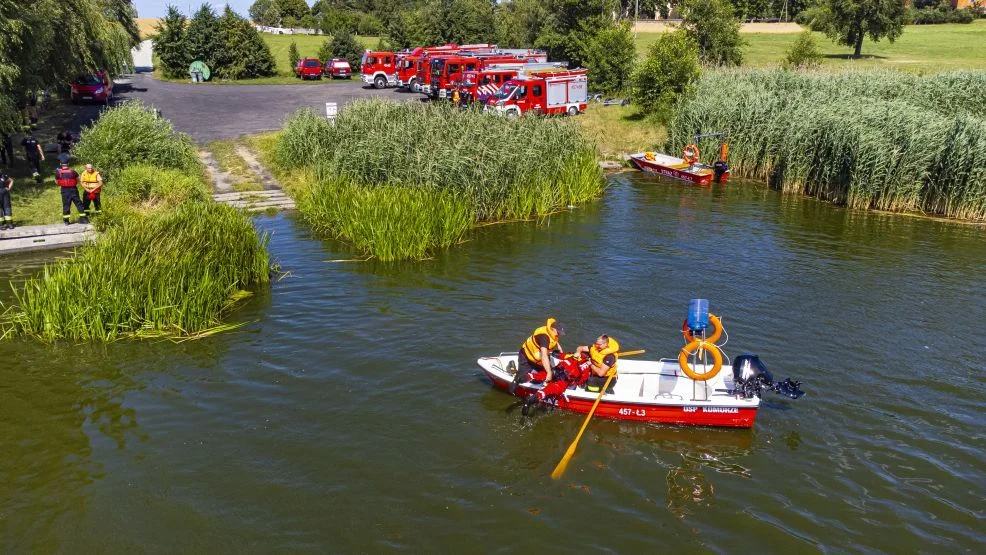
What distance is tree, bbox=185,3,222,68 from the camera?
2377 inches

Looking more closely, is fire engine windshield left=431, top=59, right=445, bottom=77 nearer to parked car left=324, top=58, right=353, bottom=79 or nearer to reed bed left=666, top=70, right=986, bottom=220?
reed bed left=666, top=70, right=986, bottom=220

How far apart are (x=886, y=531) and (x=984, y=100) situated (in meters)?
30.3

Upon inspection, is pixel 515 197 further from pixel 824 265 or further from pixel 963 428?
pixel 963 428

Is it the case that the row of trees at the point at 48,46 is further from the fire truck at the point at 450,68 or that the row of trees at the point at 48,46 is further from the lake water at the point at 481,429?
the fire truck at the point at 450,68

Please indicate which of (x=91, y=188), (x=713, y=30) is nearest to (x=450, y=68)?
(x=713, y=30)

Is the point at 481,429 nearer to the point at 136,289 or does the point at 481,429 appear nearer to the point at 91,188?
the point at 136,289

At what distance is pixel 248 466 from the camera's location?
505 inches

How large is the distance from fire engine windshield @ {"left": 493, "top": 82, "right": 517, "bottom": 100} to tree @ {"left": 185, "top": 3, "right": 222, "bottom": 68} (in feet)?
101

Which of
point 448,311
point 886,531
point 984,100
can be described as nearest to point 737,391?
point 886,531

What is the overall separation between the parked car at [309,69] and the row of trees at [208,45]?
3616mm

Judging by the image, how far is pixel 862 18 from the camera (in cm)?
5831

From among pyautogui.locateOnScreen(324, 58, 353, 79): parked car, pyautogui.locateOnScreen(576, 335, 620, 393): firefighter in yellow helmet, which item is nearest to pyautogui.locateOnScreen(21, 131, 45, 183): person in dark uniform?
pyautogui.locateOnScreen(576, 335, 620, 393): firefighter in yellow helmet

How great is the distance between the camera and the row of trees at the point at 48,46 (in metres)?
25.0

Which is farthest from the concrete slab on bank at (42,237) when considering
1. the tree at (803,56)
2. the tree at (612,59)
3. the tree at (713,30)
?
the tree at (803,56)
